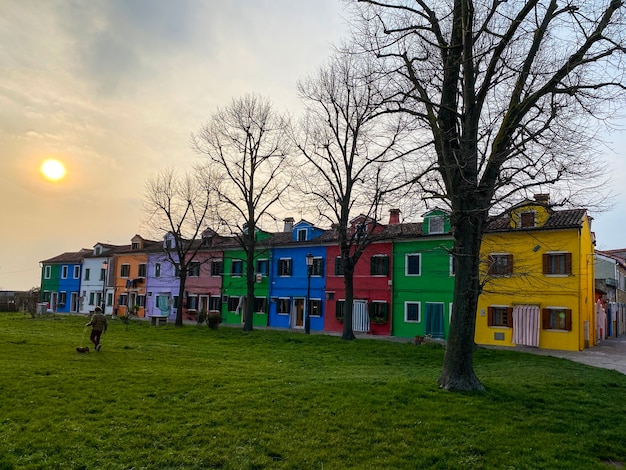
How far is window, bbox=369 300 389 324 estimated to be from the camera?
32.0 m

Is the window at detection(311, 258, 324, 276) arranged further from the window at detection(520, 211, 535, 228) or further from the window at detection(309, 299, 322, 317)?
the window at detection(520, 211, 535, 228)

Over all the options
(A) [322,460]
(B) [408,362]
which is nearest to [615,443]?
(A) [322,460]

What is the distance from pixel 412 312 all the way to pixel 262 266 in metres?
13.5

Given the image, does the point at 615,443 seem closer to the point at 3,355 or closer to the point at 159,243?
the point at 3,355

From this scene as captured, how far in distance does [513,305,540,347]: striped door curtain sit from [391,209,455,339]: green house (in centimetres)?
386

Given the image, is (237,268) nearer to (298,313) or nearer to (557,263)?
(298,313)

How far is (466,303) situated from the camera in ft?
36.4

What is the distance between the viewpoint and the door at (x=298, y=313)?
3700 centimetres

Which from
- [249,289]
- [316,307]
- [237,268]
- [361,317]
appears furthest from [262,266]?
[361,317]

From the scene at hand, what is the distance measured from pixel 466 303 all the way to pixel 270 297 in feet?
93.5

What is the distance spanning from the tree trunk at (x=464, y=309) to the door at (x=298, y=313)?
86.0 feet

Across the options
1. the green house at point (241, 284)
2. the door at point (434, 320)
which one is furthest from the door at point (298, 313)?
the door at point (434, 320)

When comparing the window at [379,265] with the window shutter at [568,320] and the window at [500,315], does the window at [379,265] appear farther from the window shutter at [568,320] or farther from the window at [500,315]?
the window shutter at [568,320]

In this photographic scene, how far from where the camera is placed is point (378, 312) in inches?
1276
